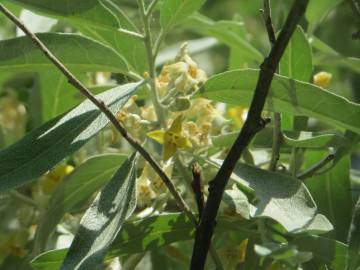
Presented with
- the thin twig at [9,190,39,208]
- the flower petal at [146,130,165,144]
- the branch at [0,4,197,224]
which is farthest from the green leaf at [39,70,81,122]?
the branch at [0,4,197,224]

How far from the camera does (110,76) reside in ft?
7.77

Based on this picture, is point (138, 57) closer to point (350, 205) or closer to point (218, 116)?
point (218, 116)

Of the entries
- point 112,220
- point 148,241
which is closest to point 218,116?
point 148,241

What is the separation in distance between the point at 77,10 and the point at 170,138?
30 centimetres

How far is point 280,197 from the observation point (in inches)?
59.6

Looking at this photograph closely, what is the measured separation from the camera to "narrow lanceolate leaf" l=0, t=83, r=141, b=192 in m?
1.54

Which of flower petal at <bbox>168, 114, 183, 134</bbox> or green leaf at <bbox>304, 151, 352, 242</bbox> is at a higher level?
flower petal at <bbox>168, 114, 183, 134</bbox>

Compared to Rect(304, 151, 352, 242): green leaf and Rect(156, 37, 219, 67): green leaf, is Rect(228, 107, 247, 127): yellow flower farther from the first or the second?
Rect(156, 37, 219, 67): green leaf

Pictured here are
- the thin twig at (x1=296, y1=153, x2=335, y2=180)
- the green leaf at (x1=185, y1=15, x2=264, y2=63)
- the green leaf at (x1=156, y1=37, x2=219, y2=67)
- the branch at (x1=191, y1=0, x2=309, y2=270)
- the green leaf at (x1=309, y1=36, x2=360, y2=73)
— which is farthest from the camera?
the green leaf at (x1=156, y1=37, x2=219, y2=67)

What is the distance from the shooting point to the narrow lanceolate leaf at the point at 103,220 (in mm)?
1445

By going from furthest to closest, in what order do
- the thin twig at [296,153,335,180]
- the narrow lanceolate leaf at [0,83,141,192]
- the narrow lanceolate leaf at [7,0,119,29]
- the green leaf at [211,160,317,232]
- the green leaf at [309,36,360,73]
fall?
the green leaf at [309,36,360,73], the thin twig at [296,153,335,180], the narrow lanceolate leaf at [7,0,119,29], the narrow lanceolate leaf at [0,83,141,192], the green leaf at [211,160,317,232]

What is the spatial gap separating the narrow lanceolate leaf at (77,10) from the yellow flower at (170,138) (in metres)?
0.24

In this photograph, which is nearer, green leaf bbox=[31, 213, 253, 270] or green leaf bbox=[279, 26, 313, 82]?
green leaf bbox=[31, 213, 253, 270]

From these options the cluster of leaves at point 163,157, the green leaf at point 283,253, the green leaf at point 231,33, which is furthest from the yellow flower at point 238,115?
the green leaf at point 283,253
